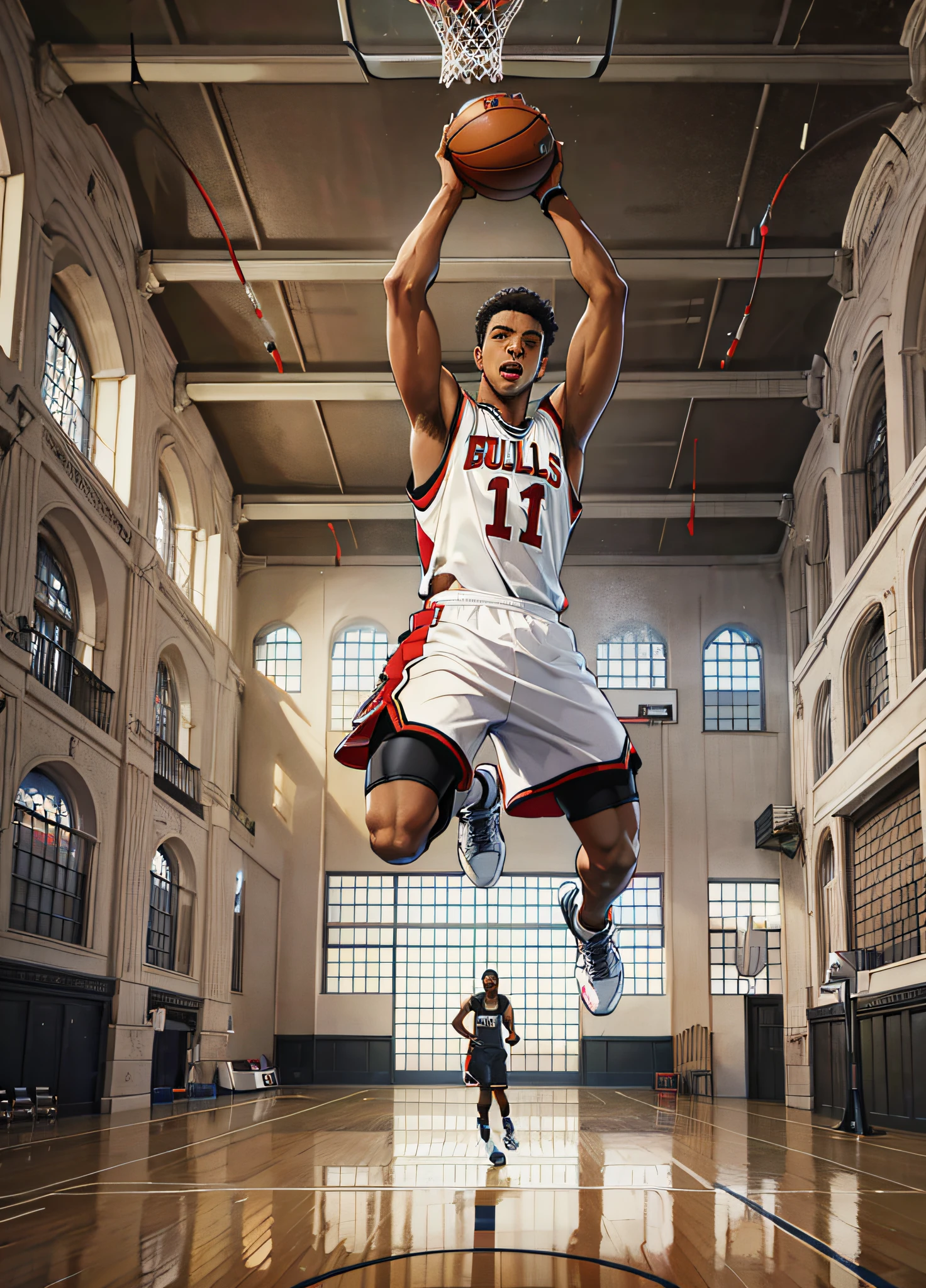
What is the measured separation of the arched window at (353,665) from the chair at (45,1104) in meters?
12.6

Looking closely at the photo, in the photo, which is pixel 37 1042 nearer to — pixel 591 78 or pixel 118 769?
pixel 118 769

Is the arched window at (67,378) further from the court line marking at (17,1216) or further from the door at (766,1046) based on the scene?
the door at (766,1046)

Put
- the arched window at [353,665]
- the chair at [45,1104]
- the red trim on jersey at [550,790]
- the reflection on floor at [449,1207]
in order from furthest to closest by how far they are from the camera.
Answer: the arched window at [353,665], the chair at [45,1104], the reflection on floor at [449,1207], the red trim on jersey at [550,790]

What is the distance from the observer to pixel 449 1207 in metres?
6.64

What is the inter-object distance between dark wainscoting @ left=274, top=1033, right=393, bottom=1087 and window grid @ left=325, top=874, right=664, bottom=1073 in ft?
1.34

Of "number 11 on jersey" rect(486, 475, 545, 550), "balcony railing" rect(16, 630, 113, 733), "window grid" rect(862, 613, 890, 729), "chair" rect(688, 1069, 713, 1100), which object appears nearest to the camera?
"number 11 on jersey" rect(486, 475, 545, 550)

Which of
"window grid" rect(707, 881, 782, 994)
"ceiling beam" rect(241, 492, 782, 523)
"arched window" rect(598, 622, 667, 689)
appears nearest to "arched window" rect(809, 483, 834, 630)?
"ceiling beam" rect(241, 492, 782, 523)

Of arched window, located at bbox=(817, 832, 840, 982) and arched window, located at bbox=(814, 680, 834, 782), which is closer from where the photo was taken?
arched window, located at bbox=(817, 832, 840, 982)

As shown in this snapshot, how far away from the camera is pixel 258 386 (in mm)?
19750

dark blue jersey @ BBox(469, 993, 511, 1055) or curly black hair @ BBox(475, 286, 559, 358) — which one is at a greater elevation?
curly black hair @ BBox(475, 286, 559, 358)

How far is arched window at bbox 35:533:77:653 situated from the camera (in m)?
14.8

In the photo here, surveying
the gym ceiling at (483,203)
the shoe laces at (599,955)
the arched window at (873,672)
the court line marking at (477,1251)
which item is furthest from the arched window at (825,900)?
the shoe laces at (599,955)

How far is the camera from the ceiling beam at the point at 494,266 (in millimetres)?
16422

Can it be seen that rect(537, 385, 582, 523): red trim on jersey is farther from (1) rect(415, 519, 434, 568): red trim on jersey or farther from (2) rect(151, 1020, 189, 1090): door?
(2) rect(151, 1020, 189, 1090): door
